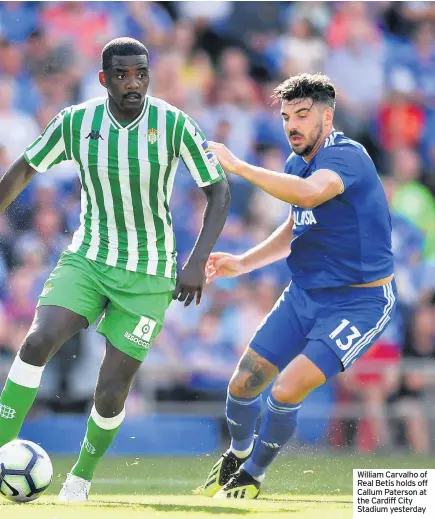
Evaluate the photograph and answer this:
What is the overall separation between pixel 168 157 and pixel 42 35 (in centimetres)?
593

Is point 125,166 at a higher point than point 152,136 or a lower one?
lower

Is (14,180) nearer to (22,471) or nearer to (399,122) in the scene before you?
(22,471)

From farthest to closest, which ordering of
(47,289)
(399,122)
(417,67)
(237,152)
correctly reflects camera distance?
1. (417,67)
2. (399,122)
3. (237,152)
4. (47,289)

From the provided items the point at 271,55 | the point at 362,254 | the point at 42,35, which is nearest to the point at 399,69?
the point at 271,55

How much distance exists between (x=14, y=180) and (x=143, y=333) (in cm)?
112

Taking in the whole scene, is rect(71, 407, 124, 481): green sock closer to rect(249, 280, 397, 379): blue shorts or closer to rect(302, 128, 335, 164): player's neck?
rect(249, 280, 397, 379): blue shorts

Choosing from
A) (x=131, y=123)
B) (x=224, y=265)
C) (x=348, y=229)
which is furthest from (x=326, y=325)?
(x=131, y=123)

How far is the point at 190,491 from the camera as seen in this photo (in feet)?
24.0

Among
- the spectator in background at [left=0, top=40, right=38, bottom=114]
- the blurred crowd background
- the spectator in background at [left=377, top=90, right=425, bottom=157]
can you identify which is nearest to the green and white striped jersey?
the blurred crowd background

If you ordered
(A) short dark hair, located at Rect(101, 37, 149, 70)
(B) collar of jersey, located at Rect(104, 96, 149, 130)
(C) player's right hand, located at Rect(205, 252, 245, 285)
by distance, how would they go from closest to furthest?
(A) short dark hair, located at Rect(101, 37, 149, 70), (B) collar of jersey, located at Rect(104, 96, 149, 130), (C) player's right hand, located at Rect(205, 252, 245, 285)

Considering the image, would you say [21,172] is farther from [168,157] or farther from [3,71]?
[3,71]

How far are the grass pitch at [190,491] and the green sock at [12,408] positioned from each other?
1.19 feet

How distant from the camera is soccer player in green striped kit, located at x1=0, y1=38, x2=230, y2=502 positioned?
6.28m

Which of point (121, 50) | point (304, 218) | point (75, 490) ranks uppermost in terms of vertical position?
point (121, 50)
